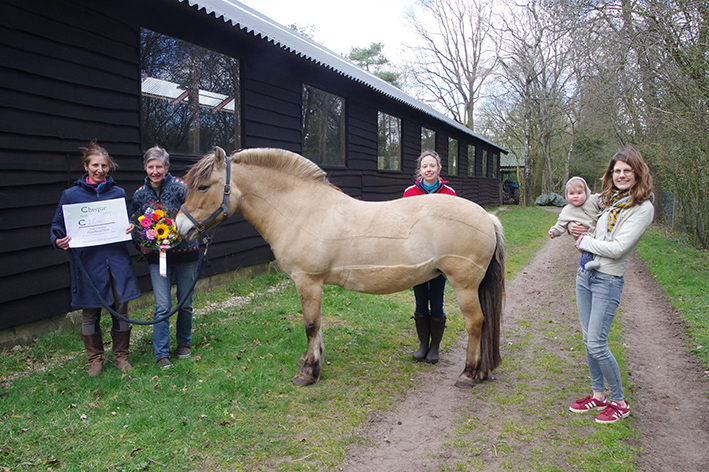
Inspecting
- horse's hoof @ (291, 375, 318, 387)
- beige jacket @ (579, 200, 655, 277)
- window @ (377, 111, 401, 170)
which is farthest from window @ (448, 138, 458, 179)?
horse's hoof @ (291, 375, 318, 387)

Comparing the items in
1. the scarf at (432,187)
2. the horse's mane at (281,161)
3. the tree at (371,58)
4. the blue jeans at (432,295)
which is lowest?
the blue jeans at (432,295)

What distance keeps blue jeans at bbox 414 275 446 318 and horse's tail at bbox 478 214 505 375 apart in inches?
17.9

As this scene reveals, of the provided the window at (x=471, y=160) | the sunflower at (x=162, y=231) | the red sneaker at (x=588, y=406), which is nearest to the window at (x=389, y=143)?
the sunflower at (x=162, y=231)

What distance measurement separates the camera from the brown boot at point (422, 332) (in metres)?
4.29

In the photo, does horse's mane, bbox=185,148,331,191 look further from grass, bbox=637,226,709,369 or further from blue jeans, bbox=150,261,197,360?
grass, bbox=637,226,709,369

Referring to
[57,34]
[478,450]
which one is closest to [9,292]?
[57,34]

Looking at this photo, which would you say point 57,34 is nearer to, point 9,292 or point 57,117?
point 57,117

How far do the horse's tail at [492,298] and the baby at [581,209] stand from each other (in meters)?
0.55

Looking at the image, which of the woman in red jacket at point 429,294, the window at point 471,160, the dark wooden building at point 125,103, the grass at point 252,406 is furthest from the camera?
the window at point 471,160

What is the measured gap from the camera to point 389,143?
13070mm

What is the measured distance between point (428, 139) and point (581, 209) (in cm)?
1393

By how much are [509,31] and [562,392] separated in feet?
89.4

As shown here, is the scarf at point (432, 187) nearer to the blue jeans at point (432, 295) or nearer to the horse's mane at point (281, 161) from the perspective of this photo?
the blue jeans at point (432, 295)

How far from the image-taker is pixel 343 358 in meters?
4.35
